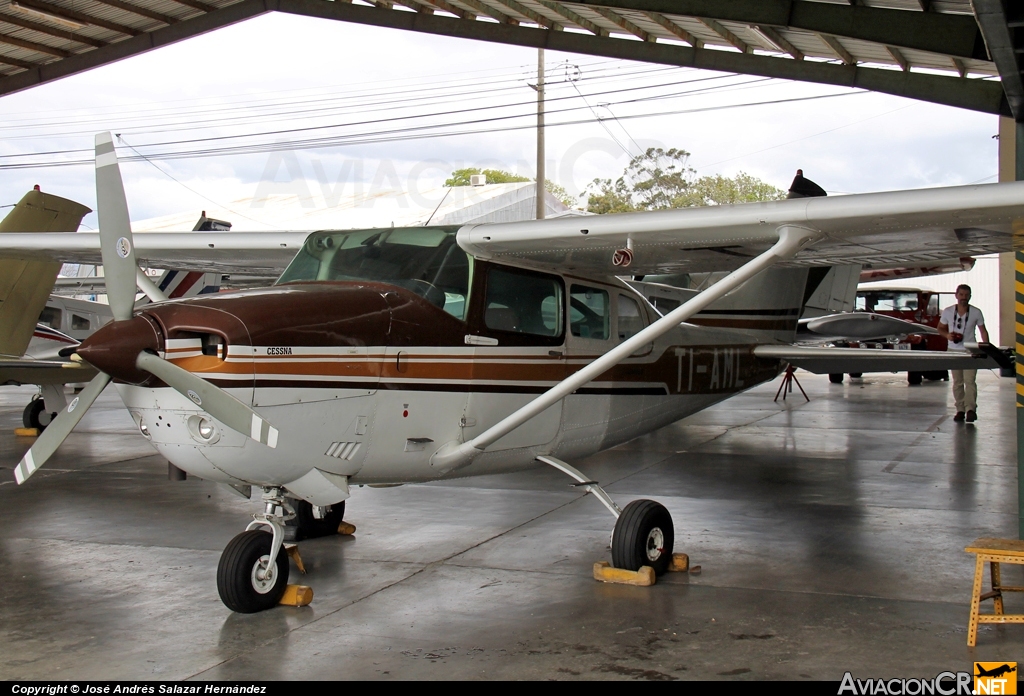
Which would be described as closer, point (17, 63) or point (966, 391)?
point (966, 391)

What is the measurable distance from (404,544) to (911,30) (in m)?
5.61

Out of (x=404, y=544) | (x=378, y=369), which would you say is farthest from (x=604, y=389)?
(x=378, y=369)

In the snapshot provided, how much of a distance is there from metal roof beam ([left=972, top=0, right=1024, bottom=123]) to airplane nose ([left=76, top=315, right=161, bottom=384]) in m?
4.52

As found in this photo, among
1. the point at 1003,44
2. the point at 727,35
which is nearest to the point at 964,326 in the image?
the point at 727,35

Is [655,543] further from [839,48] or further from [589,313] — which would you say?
[839,48]

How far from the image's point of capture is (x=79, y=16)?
539 inches

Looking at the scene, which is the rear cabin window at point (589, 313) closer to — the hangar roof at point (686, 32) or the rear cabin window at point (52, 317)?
the hangar roof at point (686, 32)

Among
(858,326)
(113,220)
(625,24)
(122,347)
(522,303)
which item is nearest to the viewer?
(122,347)

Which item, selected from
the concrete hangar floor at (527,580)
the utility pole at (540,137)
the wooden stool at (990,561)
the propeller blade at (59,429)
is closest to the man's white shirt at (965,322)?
the concrete hangar floor at (527,580)

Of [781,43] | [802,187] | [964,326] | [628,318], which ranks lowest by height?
[628,318]

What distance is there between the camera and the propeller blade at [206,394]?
4070 millimetres

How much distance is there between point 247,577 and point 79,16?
1226 cm

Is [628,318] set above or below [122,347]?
above
